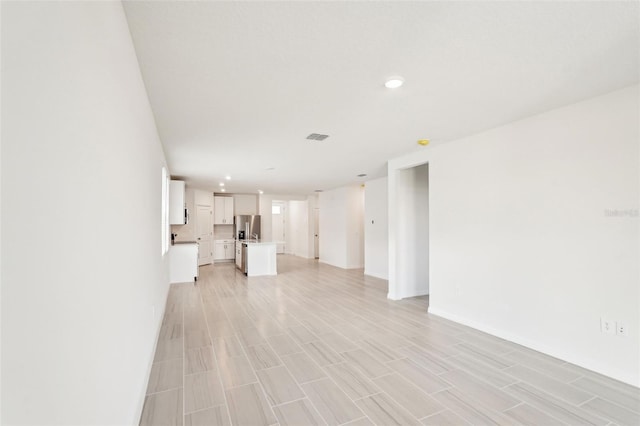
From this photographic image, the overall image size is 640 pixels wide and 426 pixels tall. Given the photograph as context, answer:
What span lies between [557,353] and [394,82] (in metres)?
3.12

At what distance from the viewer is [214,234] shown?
10.6 metres

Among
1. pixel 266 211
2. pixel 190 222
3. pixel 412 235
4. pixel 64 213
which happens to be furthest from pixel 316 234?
pixel 64 213

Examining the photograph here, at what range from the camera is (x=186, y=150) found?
180 inches

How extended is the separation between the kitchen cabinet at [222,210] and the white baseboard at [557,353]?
27.9 ft

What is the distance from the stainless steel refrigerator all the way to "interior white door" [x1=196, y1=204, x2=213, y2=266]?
0.88 metres

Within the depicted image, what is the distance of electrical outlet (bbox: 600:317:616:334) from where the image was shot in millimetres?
2645

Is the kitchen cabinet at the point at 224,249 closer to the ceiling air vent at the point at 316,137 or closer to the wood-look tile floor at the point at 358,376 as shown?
the wood-look tile floor at the point at 358,376

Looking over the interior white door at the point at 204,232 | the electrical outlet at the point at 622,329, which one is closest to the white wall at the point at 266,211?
the interior white door at the point at 204,232

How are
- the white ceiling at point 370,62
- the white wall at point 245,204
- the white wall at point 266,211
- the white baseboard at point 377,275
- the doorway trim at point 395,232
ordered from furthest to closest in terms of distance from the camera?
the white wall at point 266,211
the white wall at point 245,204
the white baseboard at point 377,275
the doorway trim at point 395,232
the white ceiling at point 370,62

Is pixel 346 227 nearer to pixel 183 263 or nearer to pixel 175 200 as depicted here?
pixel 183 263

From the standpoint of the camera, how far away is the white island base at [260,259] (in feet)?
25.3

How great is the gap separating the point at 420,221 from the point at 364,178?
2.42m

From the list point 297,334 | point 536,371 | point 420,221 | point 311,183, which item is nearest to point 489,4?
point 536,371

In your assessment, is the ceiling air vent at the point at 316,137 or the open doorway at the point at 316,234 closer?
the ceiling air vent at the point at 316,137
